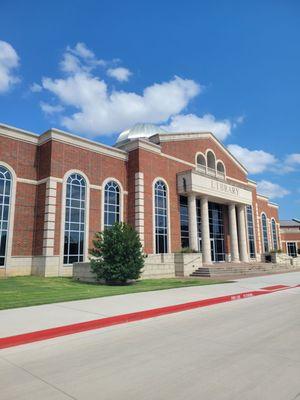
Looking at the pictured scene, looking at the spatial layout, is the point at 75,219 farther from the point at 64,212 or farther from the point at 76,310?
the point at 76,310

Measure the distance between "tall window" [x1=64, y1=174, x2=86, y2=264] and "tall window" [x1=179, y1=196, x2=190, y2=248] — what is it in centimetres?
1037

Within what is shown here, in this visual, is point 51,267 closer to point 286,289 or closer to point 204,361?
point 286,289

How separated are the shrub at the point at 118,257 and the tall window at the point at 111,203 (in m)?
7.83

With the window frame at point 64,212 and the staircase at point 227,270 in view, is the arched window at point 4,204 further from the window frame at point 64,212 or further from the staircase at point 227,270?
the staircase at point 227,270

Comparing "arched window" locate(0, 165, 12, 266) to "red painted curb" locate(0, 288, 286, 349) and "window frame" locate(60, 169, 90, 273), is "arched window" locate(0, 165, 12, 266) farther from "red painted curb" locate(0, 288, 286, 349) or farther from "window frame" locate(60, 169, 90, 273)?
"red painted curb" locate(0, 288, 286, 349)

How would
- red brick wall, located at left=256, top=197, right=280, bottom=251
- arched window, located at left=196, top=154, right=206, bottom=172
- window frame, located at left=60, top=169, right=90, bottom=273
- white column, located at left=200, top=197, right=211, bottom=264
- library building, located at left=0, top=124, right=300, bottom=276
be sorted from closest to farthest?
library building, located at left=0, top=124, right=300, bottom=276, window frame, located at left=60, top=169, right=90, bottom=273, white column, located at left=200, top=197, right=211, bottom=264, arched window, located at left=196, top=154, right=206, bottom=172, red brick wall, located at left=256, top=197, right=280, bottom=251

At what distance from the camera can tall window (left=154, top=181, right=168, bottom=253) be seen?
28.6 meters

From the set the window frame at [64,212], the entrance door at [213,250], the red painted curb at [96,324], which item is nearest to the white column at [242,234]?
the entrance door at [213,250]

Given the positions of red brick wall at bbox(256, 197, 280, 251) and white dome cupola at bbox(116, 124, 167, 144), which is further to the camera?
red brick wall at bbox(256, 197, 280, 251)

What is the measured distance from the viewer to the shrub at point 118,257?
18.1 metres

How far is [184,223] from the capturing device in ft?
104

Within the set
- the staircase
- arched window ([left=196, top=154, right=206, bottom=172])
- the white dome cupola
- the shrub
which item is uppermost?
the white dome cupola

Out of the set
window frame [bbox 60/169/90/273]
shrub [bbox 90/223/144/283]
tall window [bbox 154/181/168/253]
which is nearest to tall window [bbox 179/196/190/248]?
tall window [bbox 154/181/168/253]

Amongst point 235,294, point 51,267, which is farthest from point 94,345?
point 51,267
